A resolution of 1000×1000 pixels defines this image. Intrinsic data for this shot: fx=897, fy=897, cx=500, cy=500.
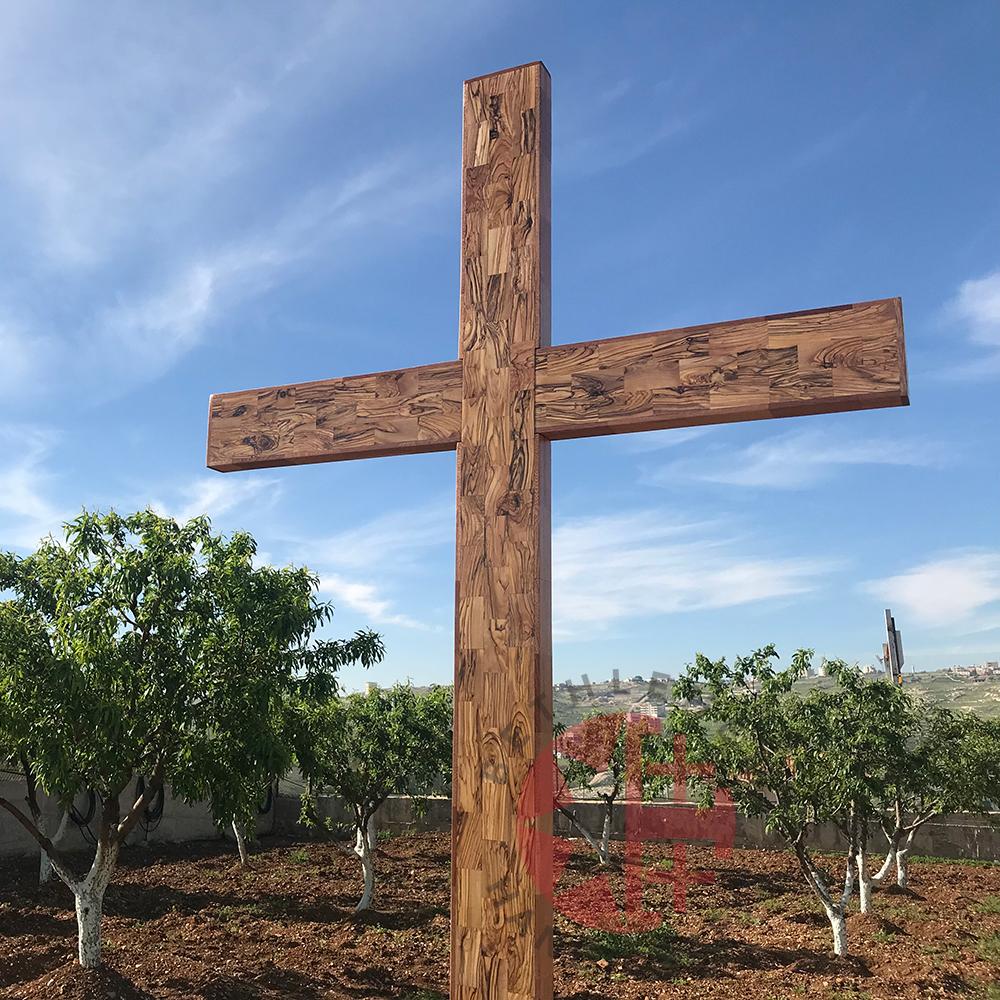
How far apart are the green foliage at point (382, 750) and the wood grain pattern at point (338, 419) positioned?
9306mm

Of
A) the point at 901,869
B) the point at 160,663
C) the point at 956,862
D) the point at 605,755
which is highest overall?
the point at 160,663

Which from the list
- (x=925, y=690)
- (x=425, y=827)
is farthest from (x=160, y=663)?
(x=925, y=690)

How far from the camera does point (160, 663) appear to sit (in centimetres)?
827

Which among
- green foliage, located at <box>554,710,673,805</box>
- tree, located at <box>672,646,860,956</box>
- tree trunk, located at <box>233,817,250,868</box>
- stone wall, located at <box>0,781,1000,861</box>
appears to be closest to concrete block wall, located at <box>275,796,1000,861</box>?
stone wall, located at <box>0,781,1000,861</box>

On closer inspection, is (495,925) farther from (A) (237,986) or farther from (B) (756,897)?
(B) (756,897)

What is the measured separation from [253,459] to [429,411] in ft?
2.78

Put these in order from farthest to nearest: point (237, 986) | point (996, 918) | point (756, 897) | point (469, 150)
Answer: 1. point (756, 897)
2. point (996, 918)
3. point (237, 986)
4. point (469, 150)

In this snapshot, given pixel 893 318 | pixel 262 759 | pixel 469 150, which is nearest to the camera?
pixel 893 318

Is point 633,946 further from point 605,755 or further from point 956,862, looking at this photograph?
point 956,862

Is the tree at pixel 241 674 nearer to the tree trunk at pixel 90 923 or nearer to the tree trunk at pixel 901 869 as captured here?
the tree trunk at pixel 90 923

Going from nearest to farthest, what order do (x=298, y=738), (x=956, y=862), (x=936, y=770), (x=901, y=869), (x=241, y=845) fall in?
(x=298, y=738) → (x=936, y=770) → (x=901, y=869) → (x=241, y=845) → (x=956, y=862)

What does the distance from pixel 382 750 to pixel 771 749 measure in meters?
5.81

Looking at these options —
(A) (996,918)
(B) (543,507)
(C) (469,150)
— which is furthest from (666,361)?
(A) (996,918)

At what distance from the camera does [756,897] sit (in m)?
13.3
